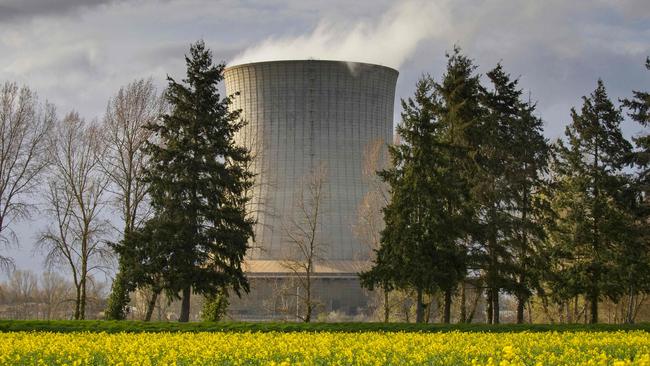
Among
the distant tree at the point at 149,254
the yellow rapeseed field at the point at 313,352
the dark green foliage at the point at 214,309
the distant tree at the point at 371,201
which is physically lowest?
the yellow rapeseed field at the point at 313,352

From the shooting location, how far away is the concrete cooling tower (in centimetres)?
3953

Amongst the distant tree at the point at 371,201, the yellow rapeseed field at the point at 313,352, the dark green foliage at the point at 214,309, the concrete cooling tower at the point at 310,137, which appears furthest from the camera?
the concrete cooling tower at the point at 310,137

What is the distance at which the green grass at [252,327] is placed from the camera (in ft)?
80.9

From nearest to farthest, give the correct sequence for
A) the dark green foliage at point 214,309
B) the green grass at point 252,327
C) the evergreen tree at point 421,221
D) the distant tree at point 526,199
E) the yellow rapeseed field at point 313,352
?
the yellow rapeseed field at point 313,352 → the green grass at point 252,327 → the evergreen tree at point 421,221 → the distant tree at point 526,199 → the dark green foliage at point 214,309

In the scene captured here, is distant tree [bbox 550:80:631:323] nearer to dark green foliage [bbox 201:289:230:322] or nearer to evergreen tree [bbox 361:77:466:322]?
evergreen tree [bbox 361:77:466:322]

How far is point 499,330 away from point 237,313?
21.6 m

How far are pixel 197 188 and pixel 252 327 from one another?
25.2ft

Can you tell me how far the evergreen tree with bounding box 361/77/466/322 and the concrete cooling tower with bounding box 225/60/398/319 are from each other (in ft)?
26.5

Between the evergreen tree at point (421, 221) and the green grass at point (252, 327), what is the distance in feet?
11.8

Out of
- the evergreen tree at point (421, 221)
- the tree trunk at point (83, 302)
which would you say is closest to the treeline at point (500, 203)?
the evergreen tree at point (421, 221)

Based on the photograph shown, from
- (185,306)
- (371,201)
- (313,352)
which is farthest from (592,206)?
(313,352)

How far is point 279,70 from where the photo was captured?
39969 mm

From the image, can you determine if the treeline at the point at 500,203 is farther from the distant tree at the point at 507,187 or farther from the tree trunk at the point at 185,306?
the tree trunk at the point at 185,306

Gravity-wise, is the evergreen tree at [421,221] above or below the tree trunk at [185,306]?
above
